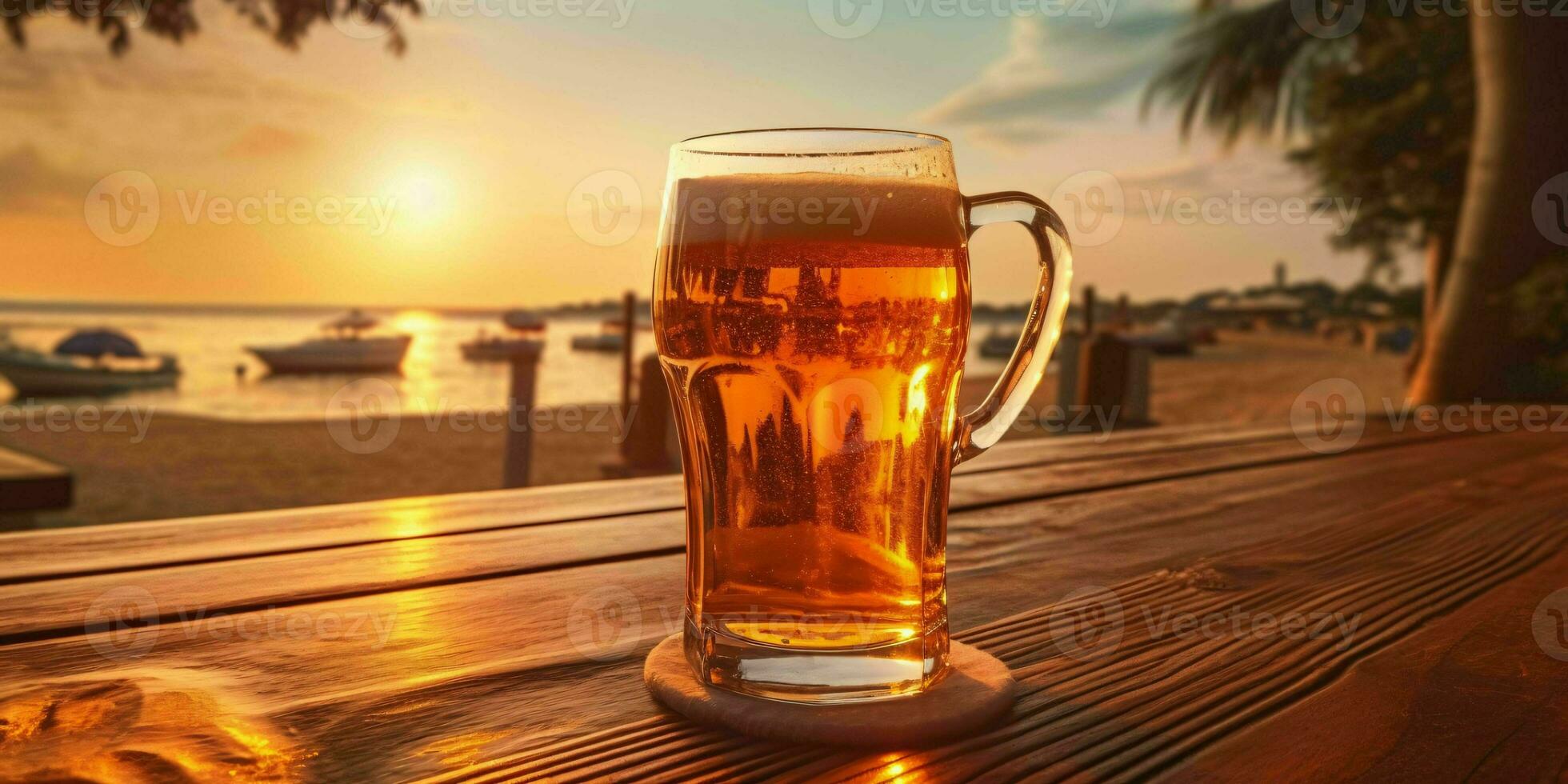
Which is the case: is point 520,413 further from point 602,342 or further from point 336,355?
point 602,342

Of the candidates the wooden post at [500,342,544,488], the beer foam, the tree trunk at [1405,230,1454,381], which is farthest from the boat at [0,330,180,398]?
the beer foam

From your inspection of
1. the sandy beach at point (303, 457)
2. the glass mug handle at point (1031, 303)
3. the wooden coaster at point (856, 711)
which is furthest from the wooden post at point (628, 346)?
the wooden coaster at point (856, 711)

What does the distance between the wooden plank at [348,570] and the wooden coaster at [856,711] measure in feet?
1.13

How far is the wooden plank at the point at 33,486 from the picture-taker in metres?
2.88

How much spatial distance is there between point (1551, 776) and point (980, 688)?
27 cm

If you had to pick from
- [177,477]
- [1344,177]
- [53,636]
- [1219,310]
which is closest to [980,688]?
[53,636]

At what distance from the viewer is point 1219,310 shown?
52781 millimetres

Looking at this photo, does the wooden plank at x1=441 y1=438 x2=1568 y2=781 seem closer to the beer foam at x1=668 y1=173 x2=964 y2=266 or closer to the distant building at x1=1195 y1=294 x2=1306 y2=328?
the beer foam at x1=668 y1=173 x2=964 y2=266

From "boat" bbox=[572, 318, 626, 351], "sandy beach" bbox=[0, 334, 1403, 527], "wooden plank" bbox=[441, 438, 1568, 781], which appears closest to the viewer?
"wooden plank" bbox=[441, 438, 1568, 781]

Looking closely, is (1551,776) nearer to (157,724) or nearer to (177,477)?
(157,724)

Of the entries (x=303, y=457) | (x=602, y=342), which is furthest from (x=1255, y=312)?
(x=303, y=457)

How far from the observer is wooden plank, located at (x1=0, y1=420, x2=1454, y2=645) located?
0.79 meters

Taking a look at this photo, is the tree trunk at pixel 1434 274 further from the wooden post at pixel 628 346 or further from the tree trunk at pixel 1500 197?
the wooden post at pixel 628 346

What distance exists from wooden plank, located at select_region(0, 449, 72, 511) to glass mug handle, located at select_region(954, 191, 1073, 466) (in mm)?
2985
